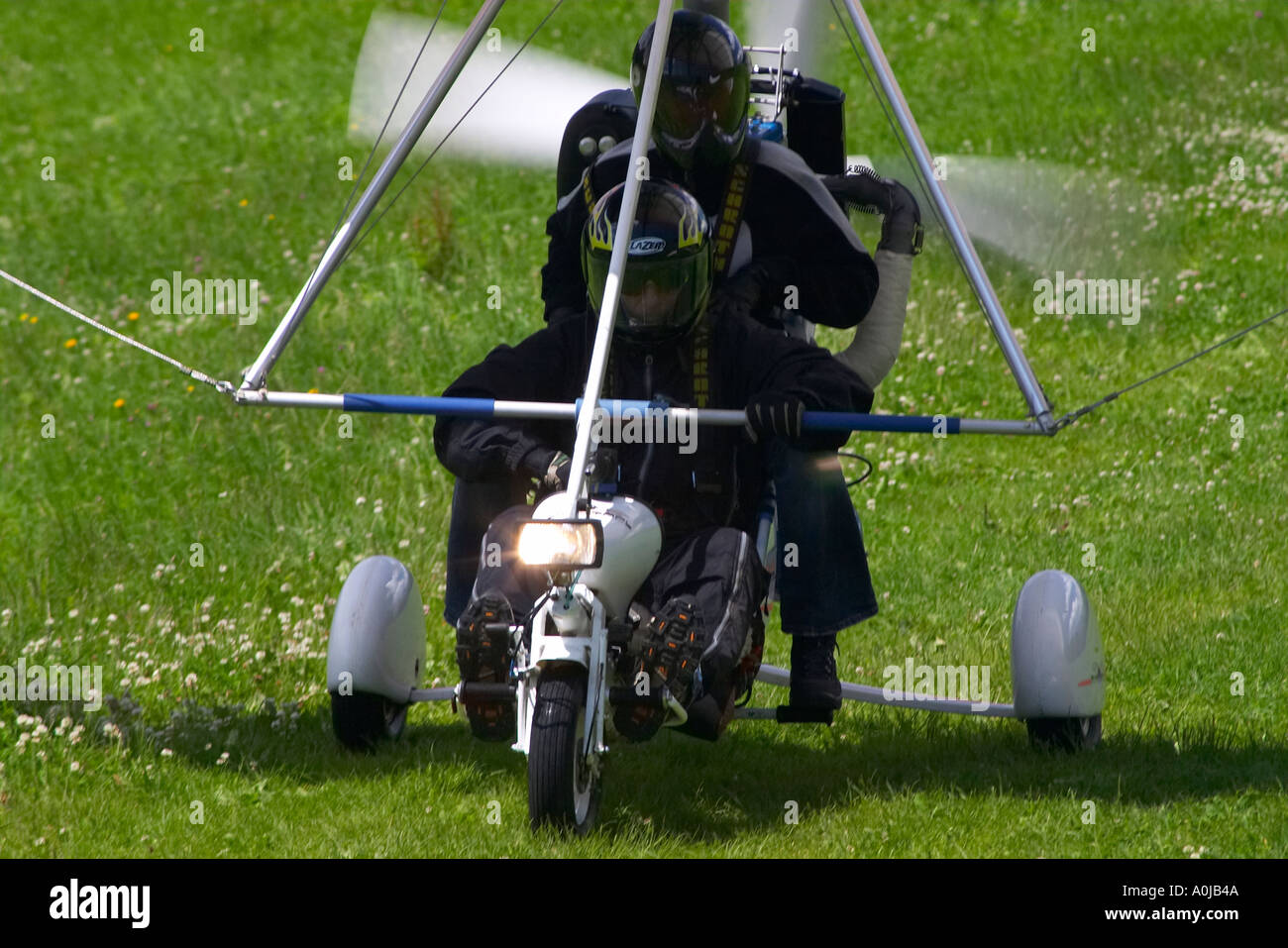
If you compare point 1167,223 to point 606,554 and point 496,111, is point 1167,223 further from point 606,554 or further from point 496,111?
point 606,554

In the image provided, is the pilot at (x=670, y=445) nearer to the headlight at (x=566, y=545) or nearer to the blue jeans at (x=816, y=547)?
the blue jeans at (x=816, y=547)

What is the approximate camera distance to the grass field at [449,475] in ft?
20.5

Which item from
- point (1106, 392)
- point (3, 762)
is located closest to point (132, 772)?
point (3, 762)

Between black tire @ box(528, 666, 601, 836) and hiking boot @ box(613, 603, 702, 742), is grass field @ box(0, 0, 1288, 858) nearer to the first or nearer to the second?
black tire @ box(528, 666, 601, 836)

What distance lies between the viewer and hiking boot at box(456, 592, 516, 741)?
572 centimetres

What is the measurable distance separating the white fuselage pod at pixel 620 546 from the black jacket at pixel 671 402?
289 millimetres

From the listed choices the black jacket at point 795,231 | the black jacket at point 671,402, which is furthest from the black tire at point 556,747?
the black jacket at point 795,231

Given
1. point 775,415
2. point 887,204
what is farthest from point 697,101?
point 775,415

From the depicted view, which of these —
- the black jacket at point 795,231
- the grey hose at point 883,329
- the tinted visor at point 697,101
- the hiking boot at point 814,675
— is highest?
the tinted visor at point 697,101

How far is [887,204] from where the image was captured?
7117mm

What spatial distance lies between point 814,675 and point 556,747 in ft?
4.23

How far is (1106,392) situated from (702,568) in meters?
5.44

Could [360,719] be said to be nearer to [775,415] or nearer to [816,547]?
[816,547]

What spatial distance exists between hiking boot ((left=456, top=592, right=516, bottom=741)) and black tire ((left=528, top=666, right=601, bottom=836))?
30cm
